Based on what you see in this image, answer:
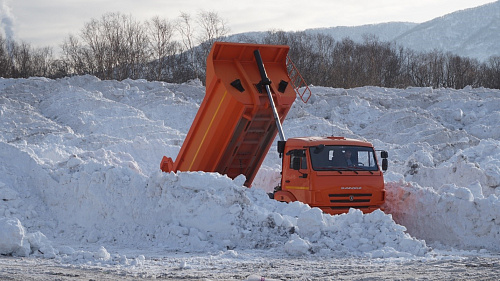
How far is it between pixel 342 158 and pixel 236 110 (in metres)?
2.25

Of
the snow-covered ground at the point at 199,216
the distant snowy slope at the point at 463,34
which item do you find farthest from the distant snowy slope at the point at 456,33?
the snow-covered ground at the point at 199,216

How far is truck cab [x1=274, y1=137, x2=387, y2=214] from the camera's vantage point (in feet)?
40.0

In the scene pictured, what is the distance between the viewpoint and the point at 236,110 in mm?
12961

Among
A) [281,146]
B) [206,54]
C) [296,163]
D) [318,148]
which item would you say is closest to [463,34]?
[206,54]

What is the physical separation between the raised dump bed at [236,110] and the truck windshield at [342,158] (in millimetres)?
1371

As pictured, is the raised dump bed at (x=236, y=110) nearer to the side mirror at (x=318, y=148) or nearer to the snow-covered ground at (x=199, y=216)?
the side mirror at (x=318, y=148)

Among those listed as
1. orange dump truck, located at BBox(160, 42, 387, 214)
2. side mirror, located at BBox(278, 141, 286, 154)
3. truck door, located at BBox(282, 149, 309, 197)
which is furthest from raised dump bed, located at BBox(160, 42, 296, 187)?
truck door, located at BBox(282, 149, 309, 197)

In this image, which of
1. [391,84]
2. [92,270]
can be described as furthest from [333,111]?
[391,84]

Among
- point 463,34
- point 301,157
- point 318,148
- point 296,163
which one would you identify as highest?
point 463,34

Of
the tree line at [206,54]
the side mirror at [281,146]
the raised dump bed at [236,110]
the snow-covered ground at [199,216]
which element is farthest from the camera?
the tree line at [206,54]

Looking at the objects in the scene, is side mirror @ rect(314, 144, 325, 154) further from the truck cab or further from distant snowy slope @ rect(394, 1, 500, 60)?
distant snowy slope @ rect(394, 1, 500, 60)

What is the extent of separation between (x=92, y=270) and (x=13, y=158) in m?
7.43

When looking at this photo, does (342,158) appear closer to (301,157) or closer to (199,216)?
(301,157)

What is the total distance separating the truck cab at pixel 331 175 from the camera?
12.2 meters
